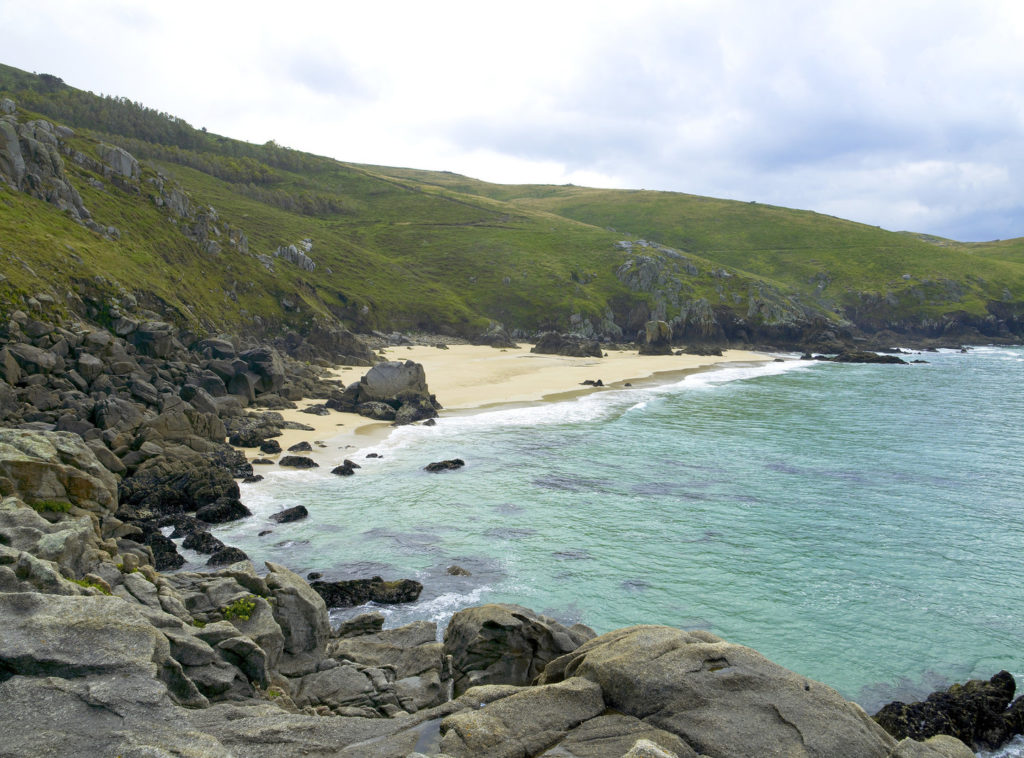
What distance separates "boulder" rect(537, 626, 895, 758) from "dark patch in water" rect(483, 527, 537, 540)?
14893mm

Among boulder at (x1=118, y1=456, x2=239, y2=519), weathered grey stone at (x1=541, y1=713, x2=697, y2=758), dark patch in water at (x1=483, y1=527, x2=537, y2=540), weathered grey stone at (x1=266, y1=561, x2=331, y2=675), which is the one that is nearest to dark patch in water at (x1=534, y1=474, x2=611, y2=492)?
dark patch in water at (x1=483, y1=527, x2=537, y2=540)

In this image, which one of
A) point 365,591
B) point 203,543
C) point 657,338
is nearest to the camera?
point 365,591

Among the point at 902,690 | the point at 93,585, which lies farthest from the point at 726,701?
the point at 93,585

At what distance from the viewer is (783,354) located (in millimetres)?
120125

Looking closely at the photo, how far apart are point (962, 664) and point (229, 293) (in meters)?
72.3

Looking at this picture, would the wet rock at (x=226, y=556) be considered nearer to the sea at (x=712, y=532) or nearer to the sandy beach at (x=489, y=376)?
the sea at (x=712, y=532)

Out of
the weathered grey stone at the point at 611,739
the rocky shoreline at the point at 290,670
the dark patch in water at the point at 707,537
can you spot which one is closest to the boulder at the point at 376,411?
the rocky shoreline at the point at 290,670

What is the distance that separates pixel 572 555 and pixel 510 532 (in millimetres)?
3324

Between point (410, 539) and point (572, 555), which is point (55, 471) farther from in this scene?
point (572, 555)

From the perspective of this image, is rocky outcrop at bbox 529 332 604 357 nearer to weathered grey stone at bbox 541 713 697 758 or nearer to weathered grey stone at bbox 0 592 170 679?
weathered grey stone at bbox 541 713 697 758

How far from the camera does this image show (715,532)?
2805 centimetres

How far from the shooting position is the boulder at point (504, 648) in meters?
15.7

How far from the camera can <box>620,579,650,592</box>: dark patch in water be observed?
2264 cm

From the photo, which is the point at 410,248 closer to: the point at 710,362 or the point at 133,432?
the point at 710,362
